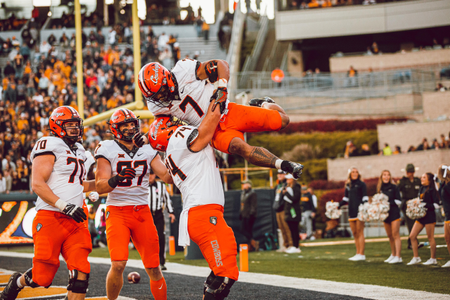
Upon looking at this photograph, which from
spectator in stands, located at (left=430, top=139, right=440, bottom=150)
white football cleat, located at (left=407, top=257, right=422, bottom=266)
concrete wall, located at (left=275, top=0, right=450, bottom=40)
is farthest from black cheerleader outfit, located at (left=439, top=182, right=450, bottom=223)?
concrete wall, located at (left=275, top=0, right=450, bottom=40)

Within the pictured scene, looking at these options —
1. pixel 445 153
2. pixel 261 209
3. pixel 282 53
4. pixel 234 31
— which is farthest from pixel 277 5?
pixel 261 209

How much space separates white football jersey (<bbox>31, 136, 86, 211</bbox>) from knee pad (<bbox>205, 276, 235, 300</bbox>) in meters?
1.96

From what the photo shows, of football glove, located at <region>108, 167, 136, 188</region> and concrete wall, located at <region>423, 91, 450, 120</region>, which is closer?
football glove, located at <region>108, 167, 136, 188</region>

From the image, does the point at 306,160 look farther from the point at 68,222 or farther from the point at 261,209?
the point at 68,222

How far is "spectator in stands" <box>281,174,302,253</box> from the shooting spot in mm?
13586

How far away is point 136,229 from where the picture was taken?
6.32 metres

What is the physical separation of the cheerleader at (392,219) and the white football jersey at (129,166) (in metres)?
5.96

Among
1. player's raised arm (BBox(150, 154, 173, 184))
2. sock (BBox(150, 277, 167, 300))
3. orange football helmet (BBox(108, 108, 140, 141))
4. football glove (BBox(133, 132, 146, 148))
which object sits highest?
orange football helmet (BBox(108, 108, 140, 141))

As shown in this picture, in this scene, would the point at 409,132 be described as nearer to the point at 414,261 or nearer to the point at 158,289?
the point at 414,261

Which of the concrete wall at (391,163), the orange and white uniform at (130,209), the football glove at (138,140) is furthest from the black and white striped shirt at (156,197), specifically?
the concrete wall at (391,163)

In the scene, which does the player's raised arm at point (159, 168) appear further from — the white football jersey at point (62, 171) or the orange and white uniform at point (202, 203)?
the orange and white uniform at point (202, 203)

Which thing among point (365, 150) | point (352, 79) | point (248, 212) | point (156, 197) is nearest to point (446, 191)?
point (156, 197)

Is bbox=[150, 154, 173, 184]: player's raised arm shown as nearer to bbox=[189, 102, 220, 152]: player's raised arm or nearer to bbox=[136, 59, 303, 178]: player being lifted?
bbox=[136, 59, 303, 178]: player being lifted

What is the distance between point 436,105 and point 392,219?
1594cm
